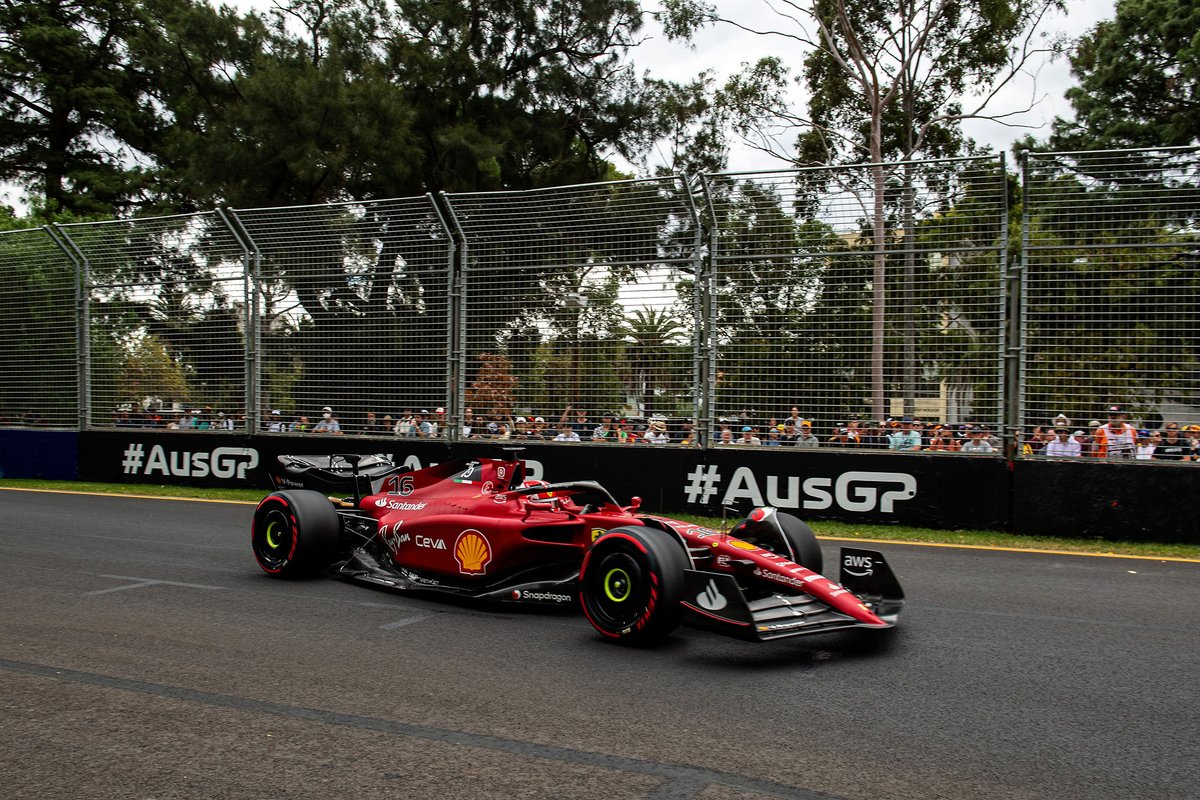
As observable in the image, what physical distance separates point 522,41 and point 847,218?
22.3 m

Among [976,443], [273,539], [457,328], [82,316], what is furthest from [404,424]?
[976,443]

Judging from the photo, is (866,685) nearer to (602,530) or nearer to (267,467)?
(602,530)

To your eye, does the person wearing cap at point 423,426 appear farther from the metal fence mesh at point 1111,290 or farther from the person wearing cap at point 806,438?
the metal fence mesh at point 1111,290

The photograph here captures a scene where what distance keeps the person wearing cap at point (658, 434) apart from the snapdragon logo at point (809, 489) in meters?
0.58

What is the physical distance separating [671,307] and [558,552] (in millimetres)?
5968

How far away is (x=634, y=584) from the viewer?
5.61 metres

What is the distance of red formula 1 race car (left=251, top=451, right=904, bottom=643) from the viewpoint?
18.1 feet

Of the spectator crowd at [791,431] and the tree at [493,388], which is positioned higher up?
the tree at [493,388]

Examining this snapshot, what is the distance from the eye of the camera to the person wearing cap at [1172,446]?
9594 millimetres

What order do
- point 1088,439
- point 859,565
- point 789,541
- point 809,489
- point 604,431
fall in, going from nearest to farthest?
point 859,565
point 789,541
point 1088,439
point 809,489
point 604,431

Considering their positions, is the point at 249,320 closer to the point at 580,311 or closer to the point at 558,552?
the point at 580,311

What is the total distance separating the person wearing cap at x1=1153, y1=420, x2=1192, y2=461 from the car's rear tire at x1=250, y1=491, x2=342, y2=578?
780 centimetres

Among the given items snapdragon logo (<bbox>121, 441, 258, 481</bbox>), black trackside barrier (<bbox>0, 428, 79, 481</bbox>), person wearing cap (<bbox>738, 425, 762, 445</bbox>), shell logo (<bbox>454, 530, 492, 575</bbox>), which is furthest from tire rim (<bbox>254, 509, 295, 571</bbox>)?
black trackside barrier (<bbox>0, 428, 79, 481</bbox>)

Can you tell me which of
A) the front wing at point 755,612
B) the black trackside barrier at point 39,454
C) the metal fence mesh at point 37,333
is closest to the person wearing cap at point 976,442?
the front wing at point 755,612
